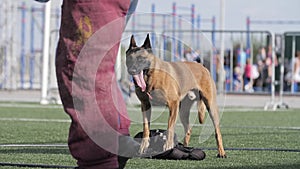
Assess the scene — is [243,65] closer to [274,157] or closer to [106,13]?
[274,157]

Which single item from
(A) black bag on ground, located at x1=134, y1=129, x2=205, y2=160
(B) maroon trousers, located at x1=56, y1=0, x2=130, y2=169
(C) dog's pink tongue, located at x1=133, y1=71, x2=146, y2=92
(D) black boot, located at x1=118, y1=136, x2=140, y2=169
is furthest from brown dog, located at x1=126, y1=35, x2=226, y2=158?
(B) maroon trousers, located at x1=56, y1=0, x2=130, y2=169

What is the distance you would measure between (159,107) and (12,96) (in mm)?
13702

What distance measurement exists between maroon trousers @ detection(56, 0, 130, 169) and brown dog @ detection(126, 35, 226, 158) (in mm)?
3292

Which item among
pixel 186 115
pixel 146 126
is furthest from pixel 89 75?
pixel 186 115

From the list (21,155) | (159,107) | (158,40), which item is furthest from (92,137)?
(158,40)

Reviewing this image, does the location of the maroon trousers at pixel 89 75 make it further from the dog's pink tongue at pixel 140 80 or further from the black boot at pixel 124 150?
the dog's pink tongue at pixel 140 80

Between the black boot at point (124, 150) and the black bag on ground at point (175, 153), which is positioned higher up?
the black boot at point (124, 150)

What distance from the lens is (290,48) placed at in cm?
1981

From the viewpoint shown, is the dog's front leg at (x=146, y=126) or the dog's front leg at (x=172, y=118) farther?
the dog's front leg at (x=172, y=118)

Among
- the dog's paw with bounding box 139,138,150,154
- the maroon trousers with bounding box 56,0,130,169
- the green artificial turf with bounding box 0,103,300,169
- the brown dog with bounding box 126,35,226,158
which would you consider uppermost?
the maroon trousers with bounding box 56,0,130,169

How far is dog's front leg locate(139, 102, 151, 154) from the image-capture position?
5.90 m

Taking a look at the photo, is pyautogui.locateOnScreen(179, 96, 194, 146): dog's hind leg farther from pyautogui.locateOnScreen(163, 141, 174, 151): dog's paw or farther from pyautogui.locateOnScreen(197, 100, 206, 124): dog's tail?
pyautogui.locateOnScreen(163, 141, 174, 151): dog's paw

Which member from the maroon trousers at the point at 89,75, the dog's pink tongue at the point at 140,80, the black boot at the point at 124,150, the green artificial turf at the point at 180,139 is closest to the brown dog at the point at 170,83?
the dog's pink tongue at the point at 140,80

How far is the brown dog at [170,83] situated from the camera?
6.65 m
